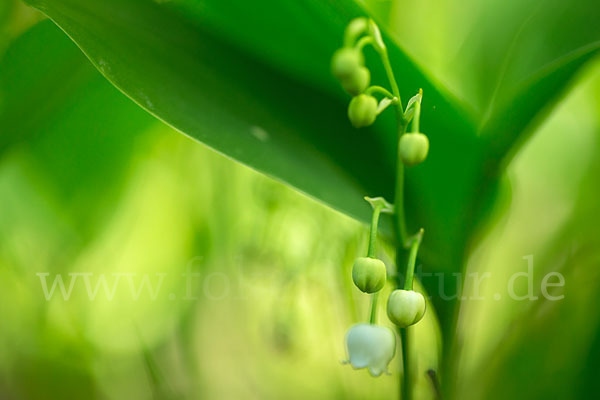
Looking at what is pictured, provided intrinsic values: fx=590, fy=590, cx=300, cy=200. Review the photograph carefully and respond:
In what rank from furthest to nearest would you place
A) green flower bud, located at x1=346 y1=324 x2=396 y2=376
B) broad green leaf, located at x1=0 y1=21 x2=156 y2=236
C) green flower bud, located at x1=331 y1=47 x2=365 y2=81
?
broad green leaf, located at x1=0 y1=21 x2=156 y2=236 < green flower bud, located at x1=346 y1=324 x2=396 y2=376 < green flower bud, located at x1=331 y1=47 x2=365 y2=81

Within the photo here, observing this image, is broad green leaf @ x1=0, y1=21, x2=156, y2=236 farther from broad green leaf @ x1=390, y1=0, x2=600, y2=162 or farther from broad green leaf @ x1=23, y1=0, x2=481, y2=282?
broad green leaf @ x1=390, y1=0, x2=600, y2=162

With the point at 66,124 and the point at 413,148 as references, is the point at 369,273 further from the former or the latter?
the point at 66,124

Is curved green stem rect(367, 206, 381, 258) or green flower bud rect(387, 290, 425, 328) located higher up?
curved green stem rect(367, 206, 381, 258)

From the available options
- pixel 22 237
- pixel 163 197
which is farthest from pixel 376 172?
pixel 22 237

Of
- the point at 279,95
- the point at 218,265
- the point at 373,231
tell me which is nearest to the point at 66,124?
the point at 218,265

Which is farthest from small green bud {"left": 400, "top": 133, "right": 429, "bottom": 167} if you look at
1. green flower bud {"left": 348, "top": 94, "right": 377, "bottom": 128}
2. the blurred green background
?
the blurred green background
